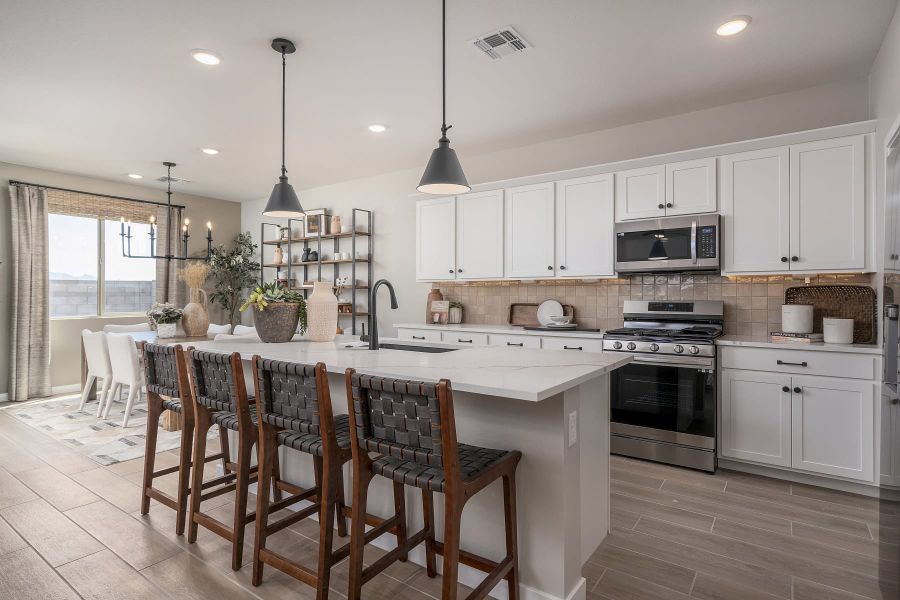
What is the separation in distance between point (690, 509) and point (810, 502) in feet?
2.53

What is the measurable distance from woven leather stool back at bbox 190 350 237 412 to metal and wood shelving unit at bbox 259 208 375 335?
3.23 meters

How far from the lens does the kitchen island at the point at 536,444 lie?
1816 millimetres

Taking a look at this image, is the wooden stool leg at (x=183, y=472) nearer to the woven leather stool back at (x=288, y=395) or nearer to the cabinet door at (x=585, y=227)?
the woven leather stool back at (x=288, y=395)

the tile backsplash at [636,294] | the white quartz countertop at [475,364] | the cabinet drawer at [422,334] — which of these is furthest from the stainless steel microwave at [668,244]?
the cabinet drawer at [422,334]

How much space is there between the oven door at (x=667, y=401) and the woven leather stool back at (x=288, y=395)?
255cm

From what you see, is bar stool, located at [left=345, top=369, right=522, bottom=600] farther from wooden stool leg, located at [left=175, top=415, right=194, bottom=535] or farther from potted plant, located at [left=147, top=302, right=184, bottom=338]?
potted plant, located at [left=147, top=302, right=184, bottom=338]

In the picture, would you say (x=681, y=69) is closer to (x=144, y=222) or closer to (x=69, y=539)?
(x=69, y=539)

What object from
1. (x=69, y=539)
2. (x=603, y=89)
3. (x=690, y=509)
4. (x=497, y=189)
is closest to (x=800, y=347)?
(x=690, y=509)

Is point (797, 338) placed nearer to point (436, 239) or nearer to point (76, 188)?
point (436, 239)

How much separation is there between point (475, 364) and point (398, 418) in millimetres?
584

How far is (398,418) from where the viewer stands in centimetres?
160

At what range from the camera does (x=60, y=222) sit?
232 inches

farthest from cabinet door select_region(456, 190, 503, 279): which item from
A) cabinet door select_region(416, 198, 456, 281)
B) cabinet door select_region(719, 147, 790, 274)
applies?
cabinet door select_region(719, 147, 790, 274)

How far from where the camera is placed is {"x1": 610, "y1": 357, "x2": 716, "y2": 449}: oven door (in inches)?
131
